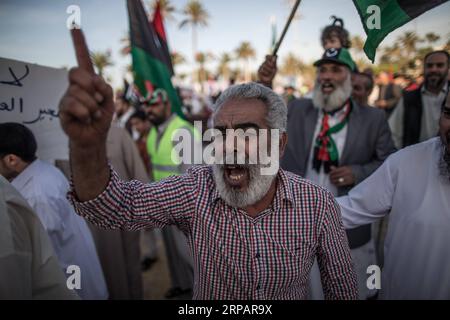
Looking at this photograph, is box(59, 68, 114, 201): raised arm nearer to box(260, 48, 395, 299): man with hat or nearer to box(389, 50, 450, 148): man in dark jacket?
box(260, 48, 395, 299): man with hat

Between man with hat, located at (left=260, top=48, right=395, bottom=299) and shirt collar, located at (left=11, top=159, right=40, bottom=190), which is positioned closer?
shirt collar, located at (left=11, top=159, right=40, bottom=190)

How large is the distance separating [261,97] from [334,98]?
1651 millimetres

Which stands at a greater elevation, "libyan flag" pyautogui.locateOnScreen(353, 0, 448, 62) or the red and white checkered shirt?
"libyan flag" pyautogui.locateOnScreen(353, 0, 448, 62)

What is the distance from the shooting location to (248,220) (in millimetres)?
1574

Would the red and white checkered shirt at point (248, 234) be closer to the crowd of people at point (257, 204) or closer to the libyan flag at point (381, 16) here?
the crowd of people at point (257, 204)

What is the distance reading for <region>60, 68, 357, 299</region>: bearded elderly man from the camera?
153 cm

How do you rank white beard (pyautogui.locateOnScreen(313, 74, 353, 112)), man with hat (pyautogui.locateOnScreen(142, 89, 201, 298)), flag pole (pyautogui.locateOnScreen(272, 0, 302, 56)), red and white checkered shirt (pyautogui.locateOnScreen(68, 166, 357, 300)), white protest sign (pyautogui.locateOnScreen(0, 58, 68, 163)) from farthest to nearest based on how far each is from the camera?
1. man with hat (pyautogui.locateOnScreen(142, 89, 201, 298))
2. white beard (pyautogui.locateOnScreen(313, 74, 353, 112))
3. white protest sign (pyautogui.locateOnScreen(0, 58, 68, 163))
4. flag pole (pyautogui.locateOnScreen(272, 0, 302, 56))
5. red and white checkered shirt (pyautogui.locateOnScreen(68, 166, 357, 300))

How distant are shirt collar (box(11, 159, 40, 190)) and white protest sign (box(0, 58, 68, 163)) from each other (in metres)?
0.35

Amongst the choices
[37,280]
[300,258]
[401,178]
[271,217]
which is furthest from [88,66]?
[401,178]

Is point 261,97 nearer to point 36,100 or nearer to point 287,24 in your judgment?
point 287,24

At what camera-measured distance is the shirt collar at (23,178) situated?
2.22 m

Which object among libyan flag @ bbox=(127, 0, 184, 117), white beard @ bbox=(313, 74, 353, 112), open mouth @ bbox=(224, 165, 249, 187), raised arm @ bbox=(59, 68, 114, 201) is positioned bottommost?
open mouth @ bbox=(224, 165, 249, 187)

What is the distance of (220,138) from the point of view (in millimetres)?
1627

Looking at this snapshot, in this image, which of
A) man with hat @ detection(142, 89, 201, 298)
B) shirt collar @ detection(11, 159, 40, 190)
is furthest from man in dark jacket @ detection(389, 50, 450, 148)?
shirt collar @ detection(11, 159, 40, 190)
